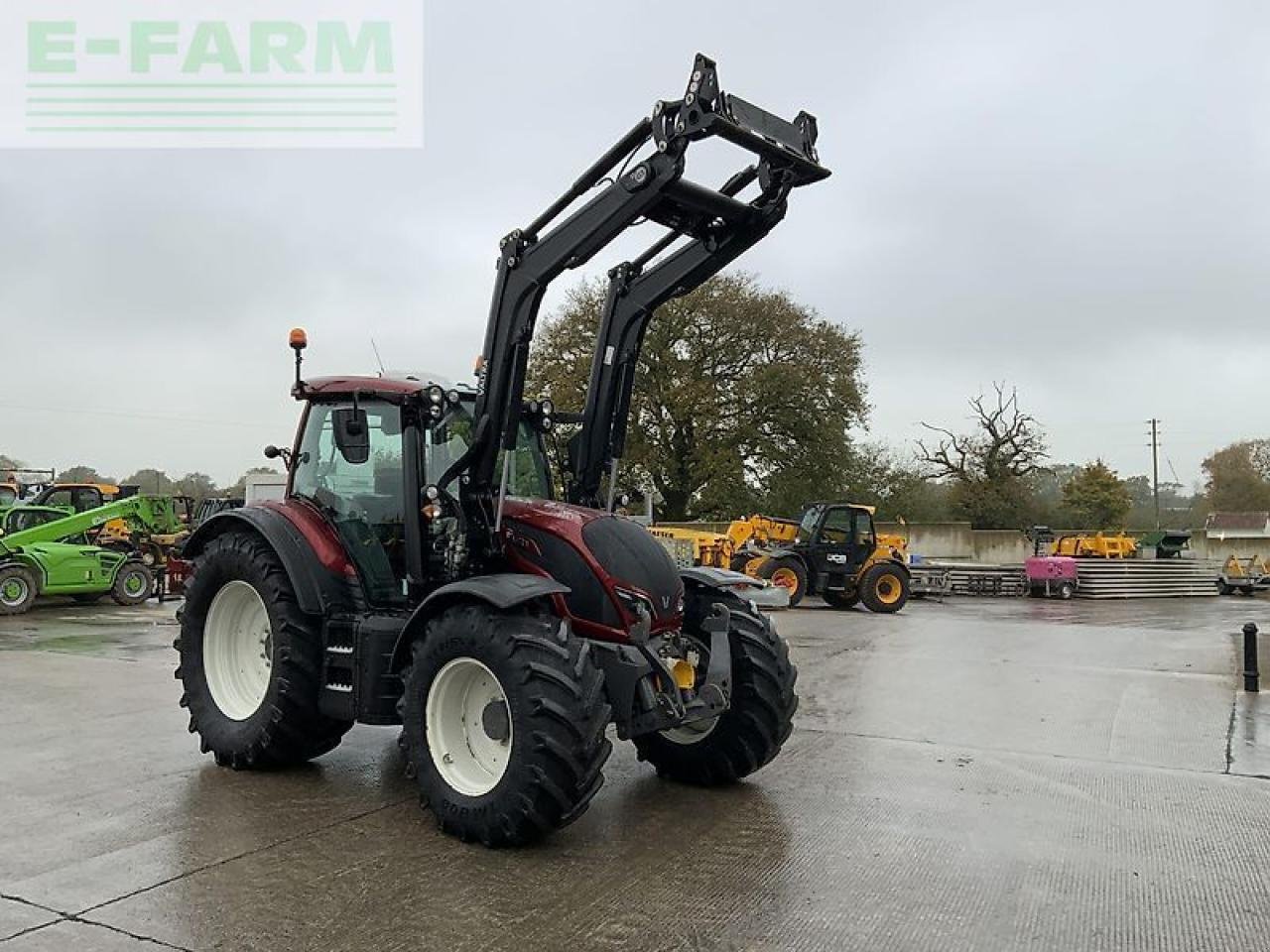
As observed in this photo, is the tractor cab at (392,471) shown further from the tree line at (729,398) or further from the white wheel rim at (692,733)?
the tree line at (729,398)

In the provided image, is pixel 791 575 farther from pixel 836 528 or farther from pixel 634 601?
pixel 634 601

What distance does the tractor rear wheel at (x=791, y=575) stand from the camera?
68.1 ft

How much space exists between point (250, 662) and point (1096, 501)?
44337 millimetres

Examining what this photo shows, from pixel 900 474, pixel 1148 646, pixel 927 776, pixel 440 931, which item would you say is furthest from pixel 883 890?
pixel 900 474

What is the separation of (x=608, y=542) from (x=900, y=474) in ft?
125

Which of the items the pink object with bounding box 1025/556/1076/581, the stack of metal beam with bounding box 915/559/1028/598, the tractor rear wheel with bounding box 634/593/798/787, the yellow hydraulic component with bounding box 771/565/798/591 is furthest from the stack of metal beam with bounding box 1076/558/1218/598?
the tractor rear wheel with bounding box 634/593/798/787

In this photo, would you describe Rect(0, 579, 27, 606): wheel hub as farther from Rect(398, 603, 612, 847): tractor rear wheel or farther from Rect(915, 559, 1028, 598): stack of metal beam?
Rect(915, 559, 1028, 598): stack of metal beam

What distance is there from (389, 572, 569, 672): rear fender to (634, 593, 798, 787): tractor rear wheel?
1205mm

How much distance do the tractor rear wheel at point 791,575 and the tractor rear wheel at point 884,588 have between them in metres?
1.23

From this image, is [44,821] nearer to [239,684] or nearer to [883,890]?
[239,684]

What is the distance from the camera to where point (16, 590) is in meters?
16.1

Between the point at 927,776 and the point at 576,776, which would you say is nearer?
the point at 576,776

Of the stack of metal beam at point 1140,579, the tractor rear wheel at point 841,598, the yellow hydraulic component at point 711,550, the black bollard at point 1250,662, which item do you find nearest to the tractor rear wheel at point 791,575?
the tractor rear wheel at point 841,598

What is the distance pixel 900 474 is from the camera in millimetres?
42031
